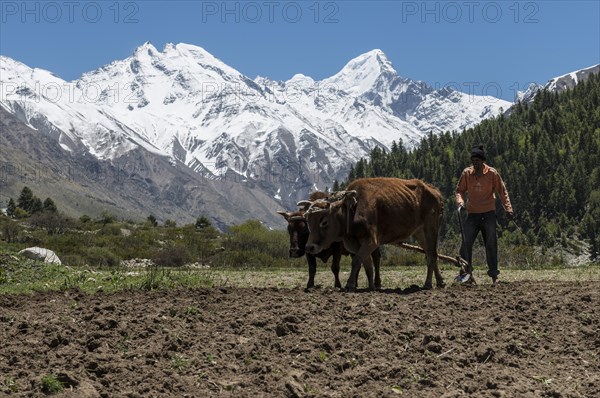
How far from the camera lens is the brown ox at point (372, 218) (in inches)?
588

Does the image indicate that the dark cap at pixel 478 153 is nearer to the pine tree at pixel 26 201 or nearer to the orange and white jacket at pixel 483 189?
the orange and white jacket at pixel 483 189

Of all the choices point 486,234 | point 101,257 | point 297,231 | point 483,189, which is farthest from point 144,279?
point 101,257

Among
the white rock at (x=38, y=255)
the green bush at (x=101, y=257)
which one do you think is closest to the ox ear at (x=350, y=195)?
the white rock at (x=38, y=255)

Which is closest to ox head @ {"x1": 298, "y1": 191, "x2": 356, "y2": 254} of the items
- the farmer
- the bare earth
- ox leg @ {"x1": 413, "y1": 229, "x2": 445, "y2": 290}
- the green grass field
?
the green grass field

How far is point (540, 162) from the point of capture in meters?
128

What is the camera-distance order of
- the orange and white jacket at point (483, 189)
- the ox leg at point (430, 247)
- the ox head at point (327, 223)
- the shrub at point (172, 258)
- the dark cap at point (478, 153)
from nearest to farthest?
the ox head at point (327, 223)
the ox leg at point (430, 247)
the dark cap at point (478, 153)
the orange and white jacket at point (483, 189)
the shrub at point (172, 258)

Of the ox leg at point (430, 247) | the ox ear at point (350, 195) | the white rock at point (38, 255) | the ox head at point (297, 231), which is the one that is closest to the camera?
the ox ear at point (350, 195)

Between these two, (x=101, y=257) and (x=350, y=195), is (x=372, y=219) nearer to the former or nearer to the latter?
(x=350, y=195)

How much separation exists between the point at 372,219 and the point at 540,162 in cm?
11954

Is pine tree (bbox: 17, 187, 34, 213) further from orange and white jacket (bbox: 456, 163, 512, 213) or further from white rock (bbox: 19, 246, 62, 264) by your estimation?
orange and white jacket (bbox: 456, 163, 512, 213)

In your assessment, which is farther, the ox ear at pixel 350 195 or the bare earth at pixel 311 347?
the ox ear at pixel 350 195

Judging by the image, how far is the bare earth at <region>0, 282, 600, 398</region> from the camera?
8.52 m

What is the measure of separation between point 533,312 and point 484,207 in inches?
194

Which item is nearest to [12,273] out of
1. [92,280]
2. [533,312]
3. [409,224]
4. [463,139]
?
[92,280]
